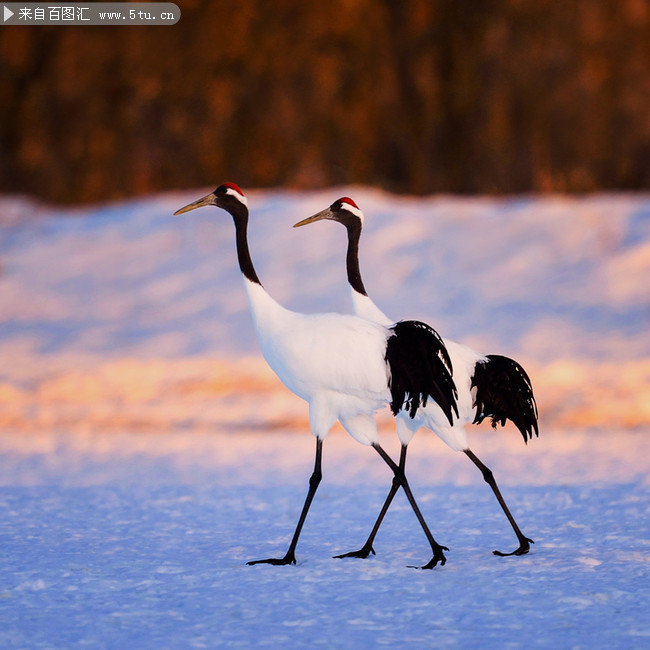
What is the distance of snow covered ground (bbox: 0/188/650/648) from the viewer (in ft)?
13.0

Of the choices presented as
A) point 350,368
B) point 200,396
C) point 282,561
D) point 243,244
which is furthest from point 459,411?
point 200,396

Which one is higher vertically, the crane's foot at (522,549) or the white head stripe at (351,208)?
the white head stripe at (351,208)

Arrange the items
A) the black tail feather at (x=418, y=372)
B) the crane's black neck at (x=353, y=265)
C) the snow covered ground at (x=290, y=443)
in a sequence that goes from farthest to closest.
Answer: the crane's black neck at (x=353, y=265) → the black tail feather at (x=418, y=372) → the snow covered ground at (x=290, y=443)

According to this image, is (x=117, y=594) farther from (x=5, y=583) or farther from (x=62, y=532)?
(x=62, y=532)

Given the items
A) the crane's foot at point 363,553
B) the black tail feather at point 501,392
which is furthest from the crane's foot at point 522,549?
the crane's foot at point 363,553

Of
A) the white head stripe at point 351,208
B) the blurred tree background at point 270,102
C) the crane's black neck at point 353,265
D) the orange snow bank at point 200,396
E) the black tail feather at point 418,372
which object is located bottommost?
the orange snow bank at point 200,396

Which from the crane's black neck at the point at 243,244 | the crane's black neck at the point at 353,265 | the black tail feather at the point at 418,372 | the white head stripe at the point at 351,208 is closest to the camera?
the black tail feather at the point at 418,372

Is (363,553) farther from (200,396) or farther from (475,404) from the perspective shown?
(200,396)

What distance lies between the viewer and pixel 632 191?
1603cm

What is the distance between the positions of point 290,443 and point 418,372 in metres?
3.97

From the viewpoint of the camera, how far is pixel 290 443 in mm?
8398

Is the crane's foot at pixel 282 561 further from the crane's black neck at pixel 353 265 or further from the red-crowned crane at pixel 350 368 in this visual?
the crane's black neck at pixel 353 265

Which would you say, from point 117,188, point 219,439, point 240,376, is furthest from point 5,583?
point 117,188

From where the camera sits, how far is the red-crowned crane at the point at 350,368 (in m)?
4.59
